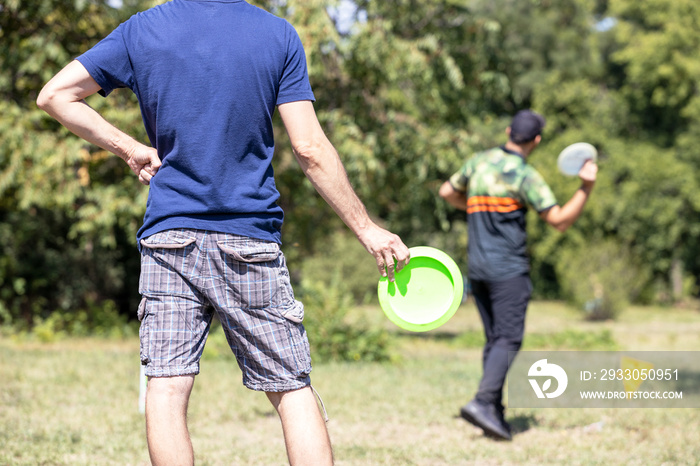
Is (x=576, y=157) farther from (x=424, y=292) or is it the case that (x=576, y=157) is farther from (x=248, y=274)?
(x=248, y=274)

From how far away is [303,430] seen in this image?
2.25m

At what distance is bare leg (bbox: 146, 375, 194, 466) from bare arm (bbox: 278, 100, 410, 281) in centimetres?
72

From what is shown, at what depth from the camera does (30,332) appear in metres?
11.9

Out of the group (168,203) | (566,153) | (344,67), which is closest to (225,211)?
(168,203)

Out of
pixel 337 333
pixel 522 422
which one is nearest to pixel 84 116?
pixel 522 422

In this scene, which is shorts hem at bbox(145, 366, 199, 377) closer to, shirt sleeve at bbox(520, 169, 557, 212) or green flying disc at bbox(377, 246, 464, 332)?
green flying disc at bbox(377, 246, 464, 332)

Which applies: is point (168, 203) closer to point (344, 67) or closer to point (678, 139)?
point (344, 67)

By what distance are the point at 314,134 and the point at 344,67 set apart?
817 centimetres

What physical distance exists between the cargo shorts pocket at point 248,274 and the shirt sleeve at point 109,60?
638 millimetres

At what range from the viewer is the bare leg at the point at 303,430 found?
2230 millimetres

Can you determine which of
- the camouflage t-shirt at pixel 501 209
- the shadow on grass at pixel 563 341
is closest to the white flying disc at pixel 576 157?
the camouflage t-shirt at pixel 501 209

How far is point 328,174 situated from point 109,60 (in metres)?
0.78

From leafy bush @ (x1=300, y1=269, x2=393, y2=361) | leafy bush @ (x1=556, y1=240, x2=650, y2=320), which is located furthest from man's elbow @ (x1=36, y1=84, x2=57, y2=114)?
leafy bush @ (x1=556, y1=240, x2=650, y2=320)

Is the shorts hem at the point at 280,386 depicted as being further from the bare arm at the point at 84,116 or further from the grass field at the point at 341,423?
the grass field at the point at 341,423
